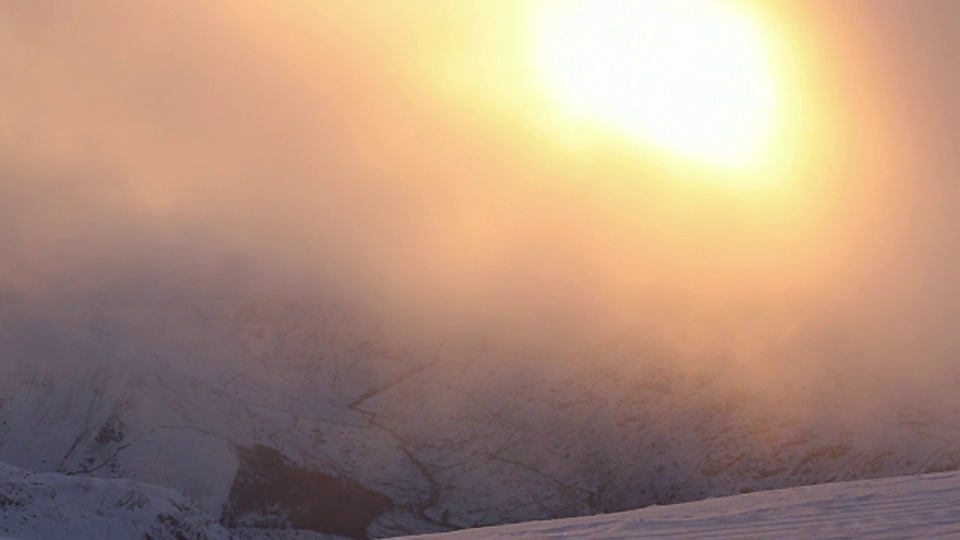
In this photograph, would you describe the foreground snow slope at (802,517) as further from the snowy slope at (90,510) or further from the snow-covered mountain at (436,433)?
the snow-covered mountain at (436,433)

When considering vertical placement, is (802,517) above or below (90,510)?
above

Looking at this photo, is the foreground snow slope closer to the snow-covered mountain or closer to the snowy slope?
the snowy slope

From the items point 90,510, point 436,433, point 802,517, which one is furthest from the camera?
point 436,433

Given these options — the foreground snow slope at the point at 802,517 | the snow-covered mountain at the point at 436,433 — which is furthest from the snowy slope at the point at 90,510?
the snow-covered mountain at the point at 436,433

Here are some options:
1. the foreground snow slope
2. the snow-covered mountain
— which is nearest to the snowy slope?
the foreground snow slope

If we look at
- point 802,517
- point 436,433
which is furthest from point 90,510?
point 436,433

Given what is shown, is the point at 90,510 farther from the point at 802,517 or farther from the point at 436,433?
the point at 436,433

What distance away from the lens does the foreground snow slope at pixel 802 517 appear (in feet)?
76.1

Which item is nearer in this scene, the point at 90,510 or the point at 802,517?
the point at 802,517

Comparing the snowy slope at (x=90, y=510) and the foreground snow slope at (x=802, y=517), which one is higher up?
the foreground snow slope at (x=802, y=517)

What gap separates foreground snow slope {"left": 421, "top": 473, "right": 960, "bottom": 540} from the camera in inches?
913

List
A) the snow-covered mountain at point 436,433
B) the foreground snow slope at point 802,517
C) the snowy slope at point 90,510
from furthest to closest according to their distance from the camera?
1. the snow-covered mountain at point 436,433
2. the snowy slope at point 90,510
3. the foreground snow slope at point 802,517

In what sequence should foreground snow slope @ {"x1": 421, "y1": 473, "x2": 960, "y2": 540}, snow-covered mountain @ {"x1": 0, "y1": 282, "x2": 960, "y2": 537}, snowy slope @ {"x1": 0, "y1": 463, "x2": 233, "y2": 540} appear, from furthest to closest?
1. snow-covered mountain @ {"x1": 0, "y1": 282, "x2": 960, "y2": 537}
2. snowy slope @ {"x1": 0, "y1": 463, "x2": 233, "y2": 540}
3. foreground snow slope @ {"x1": 421, "y1": 473, "x2": 960, "y2": 540}

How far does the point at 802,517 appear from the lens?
988 inches
